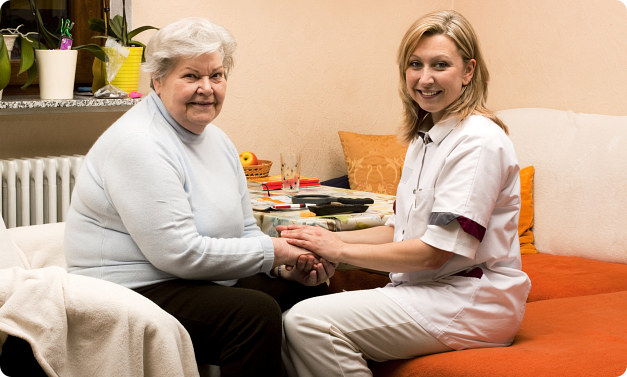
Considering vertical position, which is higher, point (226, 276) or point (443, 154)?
point (443, 154)

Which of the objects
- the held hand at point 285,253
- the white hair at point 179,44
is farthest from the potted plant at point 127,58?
the held hand at point 285,253

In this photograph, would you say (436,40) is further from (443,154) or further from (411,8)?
(411,8)

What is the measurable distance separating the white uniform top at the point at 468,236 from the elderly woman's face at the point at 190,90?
0.64m

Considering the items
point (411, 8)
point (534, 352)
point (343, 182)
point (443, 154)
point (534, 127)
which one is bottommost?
point (343, 182)

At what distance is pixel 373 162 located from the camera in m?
3.37

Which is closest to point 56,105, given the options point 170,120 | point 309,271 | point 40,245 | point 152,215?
point 40,245

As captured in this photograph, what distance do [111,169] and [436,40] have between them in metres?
0.91

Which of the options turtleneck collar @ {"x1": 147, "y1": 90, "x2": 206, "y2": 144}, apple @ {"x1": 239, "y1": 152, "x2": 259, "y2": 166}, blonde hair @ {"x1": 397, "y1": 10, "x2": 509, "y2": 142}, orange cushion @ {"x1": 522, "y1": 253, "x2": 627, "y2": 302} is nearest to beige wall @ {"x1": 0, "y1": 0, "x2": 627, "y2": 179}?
apple @ {"x1": 239, "y1": 152, "x2": 259, "y2": 166}

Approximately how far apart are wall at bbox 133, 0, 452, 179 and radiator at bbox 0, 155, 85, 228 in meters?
0.64

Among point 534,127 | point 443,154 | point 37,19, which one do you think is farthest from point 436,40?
point 37,19

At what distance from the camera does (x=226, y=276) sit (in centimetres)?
169

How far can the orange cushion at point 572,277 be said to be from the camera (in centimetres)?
232

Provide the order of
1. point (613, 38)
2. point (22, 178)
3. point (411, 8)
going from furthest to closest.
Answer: point (411, 8), point (613, 38), point (22, 178)

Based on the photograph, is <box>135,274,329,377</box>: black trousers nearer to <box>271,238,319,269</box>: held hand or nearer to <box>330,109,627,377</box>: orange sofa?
<box>271,238,319,269</box>: held hand
